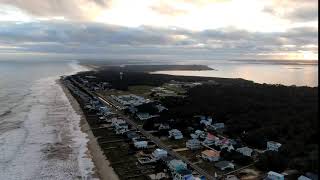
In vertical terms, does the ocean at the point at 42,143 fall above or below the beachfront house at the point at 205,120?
below

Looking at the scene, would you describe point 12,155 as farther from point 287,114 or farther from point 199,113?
point 287,114

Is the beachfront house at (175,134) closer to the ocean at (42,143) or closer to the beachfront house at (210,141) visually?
the beachfront house at (210,141)

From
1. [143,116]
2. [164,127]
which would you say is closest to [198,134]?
[164,127]

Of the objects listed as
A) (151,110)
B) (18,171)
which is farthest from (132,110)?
(18,171)

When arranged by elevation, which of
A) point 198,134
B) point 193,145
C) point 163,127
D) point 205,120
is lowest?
point 193,145

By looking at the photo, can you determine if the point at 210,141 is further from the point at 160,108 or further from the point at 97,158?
the point at 160,108

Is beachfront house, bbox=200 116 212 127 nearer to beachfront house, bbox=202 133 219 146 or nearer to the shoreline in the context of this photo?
beachfront house, bbox=202 133 219 146

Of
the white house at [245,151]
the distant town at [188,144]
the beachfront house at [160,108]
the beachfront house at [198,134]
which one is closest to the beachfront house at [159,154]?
the distant town at [188,144]

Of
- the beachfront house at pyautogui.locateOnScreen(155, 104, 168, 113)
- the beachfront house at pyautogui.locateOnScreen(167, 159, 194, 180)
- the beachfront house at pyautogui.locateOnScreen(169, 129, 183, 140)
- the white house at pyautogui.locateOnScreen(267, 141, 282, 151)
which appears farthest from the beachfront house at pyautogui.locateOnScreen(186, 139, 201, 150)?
the beachfront house at pyautogui.locateOnScreen(155, 104, 168, 113)
